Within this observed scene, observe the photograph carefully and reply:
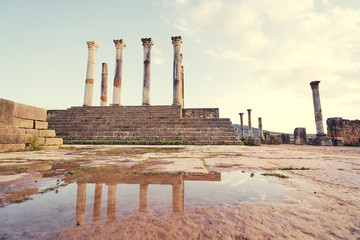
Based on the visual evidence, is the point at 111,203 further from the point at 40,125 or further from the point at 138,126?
the point at 138,126

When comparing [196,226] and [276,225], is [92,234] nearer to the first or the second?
[196,226]

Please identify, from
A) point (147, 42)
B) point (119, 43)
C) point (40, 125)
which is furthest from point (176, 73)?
point (40, 125)

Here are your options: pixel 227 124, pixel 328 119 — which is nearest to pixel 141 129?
pixel 227 124

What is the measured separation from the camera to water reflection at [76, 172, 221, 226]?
0.97m

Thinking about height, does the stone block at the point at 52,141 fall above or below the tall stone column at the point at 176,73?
below

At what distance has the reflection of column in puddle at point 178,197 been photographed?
1013 millimetres

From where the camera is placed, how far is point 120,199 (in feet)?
3.80

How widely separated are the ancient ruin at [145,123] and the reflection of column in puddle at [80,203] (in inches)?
303

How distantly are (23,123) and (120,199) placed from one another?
6.11 m

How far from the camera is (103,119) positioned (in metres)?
13.0

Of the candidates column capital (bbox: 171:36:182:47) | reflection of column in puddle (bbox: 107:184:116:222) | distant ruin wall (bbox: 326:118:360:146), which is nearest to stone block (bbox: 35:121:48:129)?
reflection of column in puddle (bbox: 107:184:116:222)

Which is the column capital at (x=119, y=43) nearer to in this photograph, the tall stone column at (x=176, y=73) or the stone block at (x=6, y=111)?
the tall stone column at (x=176, y=73)

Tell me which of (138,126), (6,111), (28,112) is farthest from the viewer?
(138,126)

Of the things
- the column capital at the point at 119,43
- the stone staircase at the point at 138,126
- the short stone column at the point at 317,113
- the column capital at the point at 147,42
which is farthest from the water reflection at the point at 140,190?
the column capital at the point at 119,43
